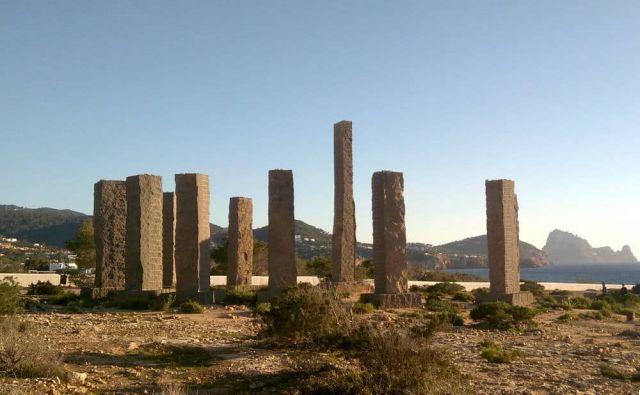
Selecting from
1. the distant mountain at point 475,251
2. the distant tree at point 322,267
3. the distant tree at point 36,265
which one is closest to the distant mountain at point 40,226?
the distant tree at point 36,265

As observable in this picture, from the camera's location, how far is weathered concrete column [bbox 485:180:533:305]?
1758 cm

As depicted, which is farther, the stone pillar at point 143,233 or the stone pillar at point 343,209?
the stone pillar at point 343,209

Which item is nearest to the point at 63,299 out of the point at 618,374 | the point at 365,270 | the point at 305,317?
the point at 305,317

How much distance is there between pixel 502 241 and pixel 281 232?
21.5 feet

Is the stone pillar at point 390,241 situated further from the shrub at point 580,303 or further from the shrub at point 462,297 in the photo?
the shrub at point 580,303

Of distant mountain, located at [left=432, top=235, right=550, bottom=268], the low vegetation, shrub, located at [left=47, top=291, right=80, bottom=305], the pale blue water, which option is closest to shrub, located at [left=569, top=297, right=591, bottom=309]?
the low vegetation

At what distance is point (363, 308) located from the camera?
47.3 ft

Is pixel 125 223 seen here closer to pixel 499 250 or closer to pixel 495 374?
pixel 499 250

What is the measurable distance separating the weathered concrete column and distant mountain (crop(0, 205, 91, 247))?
197ft

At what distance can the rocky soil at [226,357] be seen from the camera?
7.07 m

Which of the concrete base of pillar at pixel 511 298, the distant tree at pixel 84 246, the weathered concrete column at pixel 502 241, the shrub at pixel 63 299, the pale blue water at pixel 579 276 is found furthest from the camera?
the pale blue water at pixel 579 276

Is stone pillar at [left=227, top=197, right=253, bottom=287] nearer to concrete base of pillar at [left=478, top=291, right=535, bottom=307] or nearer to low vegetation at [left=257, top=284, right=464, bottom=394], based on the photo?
concrete base of pillar at [left=478, top=291, right=535, bottom=307]

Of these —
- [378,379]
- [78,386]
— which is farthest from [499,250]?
[78,386]

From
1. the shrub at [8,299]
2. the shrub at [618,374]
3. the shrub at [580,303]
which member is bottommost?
the shrub at [580,303]
